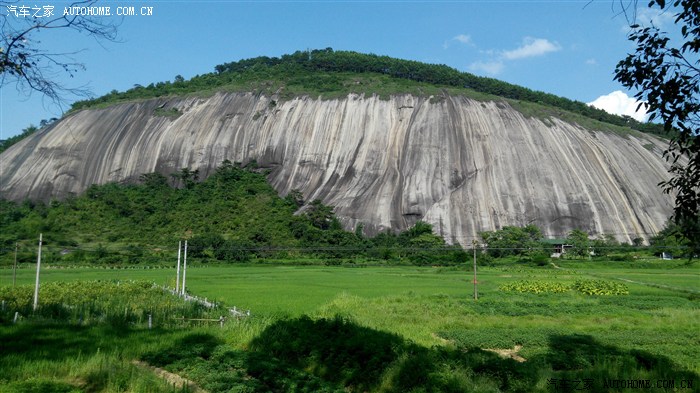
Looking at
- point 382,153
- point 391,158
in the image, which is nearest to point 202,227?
point 382,153

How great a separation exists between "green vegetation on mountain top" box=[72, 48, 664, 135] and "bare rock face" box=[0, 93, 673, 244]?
4.16 metres

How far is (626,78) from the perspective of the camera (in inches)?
305

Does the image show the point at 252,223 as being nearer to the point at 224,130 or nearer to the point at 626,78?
the point at 224,130

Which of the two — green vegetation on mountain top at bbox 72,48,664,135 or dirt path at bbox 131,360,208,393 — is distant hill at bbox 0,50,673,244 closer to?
green vegetation on mountain top at bbox 72,48,664,135

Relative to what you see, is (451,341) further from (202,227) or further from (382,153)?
(382,153)

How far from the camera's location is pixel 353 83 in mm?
101688

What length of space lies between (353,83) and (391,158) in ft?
82.0

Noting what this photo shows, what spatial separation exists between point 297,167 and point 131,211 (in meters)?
25.5

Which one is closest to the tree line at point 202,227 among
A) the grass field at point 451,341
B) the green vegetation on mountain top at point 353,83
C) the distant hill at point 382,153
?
the distant hill at point 382,153

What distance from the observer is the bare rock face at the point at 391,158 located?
246 feet

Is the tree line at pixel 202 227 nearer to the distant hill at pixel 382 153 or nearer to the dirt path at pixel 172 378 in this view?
the distant hill at pixel 382 153

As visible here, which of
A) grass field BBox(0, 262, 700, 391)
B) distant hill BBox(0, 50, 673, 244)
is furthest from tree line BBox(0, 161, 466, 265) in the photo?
grass field BBox(0, 262, 700, 391)

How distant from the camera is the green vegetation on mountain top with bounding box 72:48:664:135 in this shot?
97.8 metres

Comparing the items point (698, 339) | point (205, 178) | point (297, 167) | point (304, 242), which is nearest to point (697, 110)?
point (698, 339)
